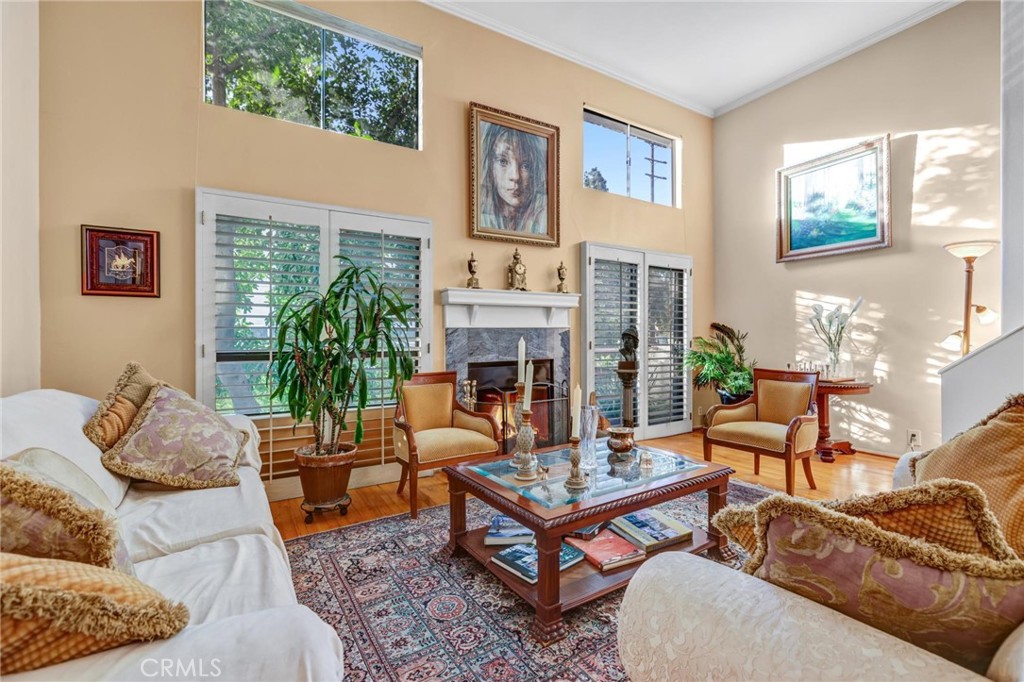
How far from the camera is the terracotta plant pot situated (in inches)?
108

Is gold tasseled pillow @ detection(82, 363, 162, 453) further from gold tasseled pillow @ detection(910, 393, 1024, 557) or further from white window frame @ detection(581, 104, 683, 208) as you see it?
white window frame @ detection(581, 104, 683, 208)

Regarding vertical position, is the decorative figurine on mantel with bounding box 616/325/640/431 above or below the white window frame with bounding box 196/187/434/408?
below

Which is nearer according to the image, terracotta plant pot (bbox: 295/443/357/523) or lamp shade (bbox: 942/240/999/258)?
terracotta plant pot (bbox: 295/443/357/523)

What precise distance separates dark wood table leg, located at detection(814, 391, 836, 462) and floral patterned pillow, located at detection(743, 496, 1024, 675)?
12.4ft

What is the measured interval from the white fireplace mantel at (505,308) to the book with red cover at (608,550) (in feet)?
7.07

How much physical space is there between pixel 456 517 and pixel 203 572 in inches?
43.8

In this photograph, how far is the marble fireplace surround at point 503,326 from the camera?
3.78 metres

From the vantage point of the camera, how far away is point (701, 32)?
4109 mm

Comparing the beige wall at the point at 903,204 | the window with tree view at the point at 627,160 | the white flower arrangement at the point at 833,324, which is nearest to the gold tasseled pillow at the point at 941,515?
the beige wall at the point at 903,204

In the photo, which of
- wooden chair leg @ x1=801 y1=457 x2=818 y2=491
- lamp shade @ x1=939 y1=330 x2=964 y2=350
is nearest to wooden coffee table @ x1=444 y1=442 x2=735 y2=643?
wooden chair leg @ x1=801 y1=457 x2=818 y2=491

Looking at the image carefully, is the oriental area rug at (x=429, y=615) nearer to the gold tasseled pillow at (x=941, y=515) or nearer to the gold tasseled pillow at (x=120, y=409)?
the gold tasseled pillow at (x=120, y=409)

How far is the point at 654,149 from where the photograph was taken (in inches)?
205

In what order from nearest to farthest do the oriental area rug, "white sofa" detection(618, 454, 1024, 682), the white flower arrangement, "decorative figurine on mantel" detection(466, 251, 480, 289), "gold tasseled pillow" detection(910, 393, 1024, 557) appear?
"white sofa" detection(618, 454, 1024, 682) → "gold tasseled pillow" detection(910, 393, 1024, 557) → the oriental area rug → "decorative figurine on mantel" detection(466, 251, 480, 289) → the white flower arrangement

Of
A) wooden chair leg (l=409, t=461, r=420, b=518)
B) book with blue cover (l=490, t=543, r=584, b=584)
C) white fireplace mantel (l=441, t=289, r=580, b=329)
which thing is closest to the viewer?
book with blue cover (l=490, t=543, r=584, b=584)
